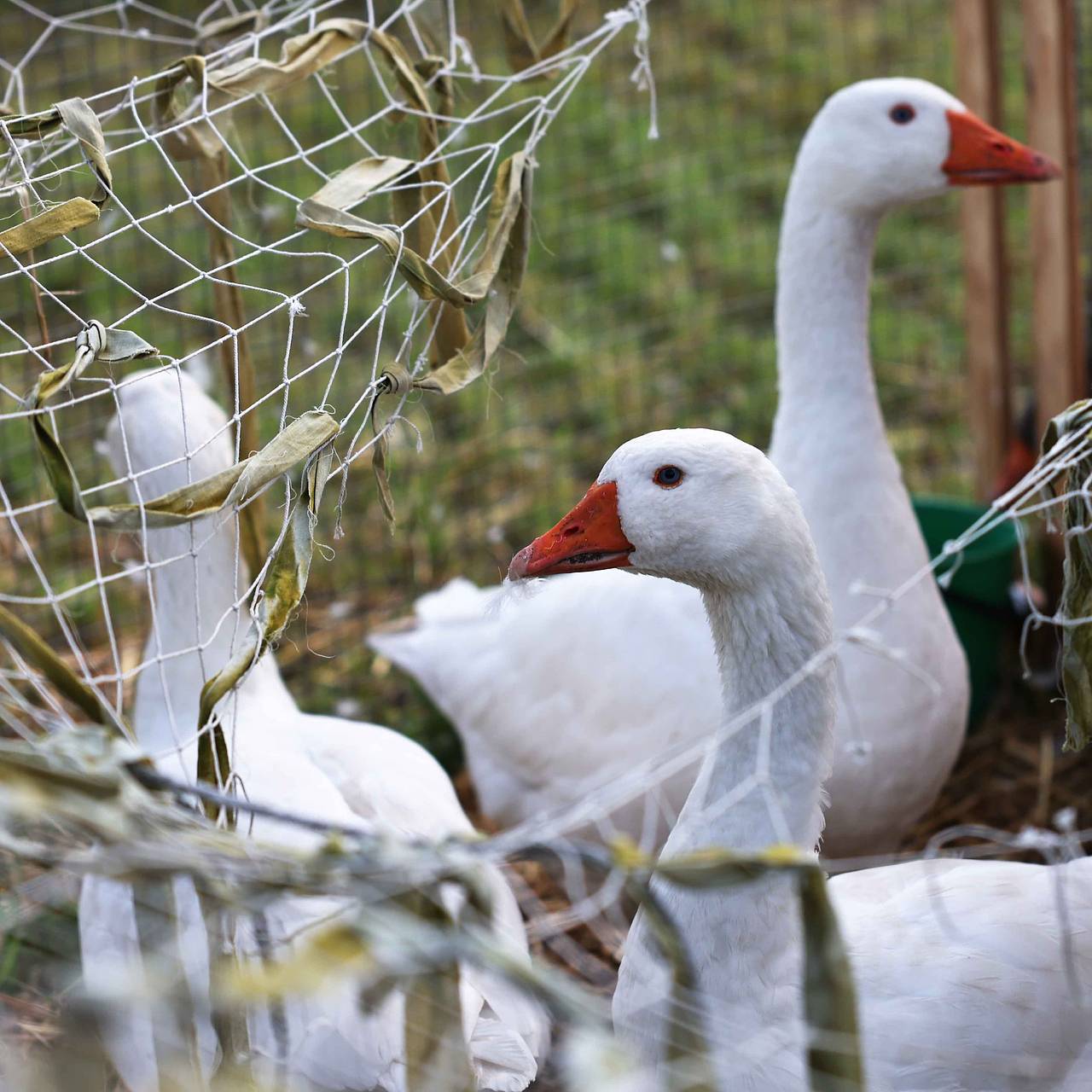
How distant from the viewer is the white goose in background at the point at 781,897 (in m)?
1.61

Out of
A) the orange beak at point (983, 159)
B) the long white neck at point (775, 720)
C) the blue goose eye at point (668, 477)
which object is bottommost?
the long white neck at point (775, 720)

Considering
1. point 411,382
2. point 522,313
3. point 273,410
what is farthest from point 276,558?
point 522,313

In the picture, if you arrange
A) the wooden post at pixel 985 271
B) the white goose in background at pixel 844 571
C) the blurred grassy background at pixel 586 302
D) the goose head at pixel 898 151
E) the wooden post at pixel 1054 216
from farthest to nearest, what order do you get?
the blurred grassy background at pixel 586 302, the wooden post at pixel 985 271, the wooden post at pixel 1054 216, the goose head at pixel 898 151, the white goose in background at pixel 844 571

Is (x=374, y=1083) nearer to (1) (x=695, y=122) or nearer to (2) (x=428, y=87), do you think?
(2) (x=428, y=87)

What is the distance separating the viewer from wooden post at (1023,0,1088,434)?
2961 millimetres

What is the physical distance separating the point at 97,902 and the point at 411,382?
87 centimetres

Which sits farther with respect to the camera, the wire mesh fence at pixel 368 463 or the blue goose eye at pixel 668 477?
the blue goose eye at pixel 668 477

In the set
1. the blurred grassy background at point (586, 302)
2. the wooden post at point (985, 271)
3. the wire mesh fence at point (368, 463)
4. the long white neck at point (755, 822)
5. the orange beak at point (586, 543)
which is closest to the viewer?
the wire mesh fence at point (368, 463)

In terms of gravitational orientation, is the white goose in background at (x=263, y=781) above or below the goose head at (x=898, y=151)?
below

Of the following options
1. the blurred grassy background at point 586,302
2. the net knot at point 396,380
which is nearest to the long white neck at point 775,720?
the net knot at point 396,380

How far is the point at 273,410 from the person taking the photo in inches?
159

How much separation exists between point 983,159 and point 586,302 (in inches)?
89.8

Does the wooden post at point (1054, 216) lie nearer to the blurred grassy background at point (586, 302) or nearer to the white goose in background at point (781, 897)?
the blurred grassy background at point (586, 302)

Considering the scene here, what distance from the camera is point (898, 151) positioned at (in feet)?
8.19
